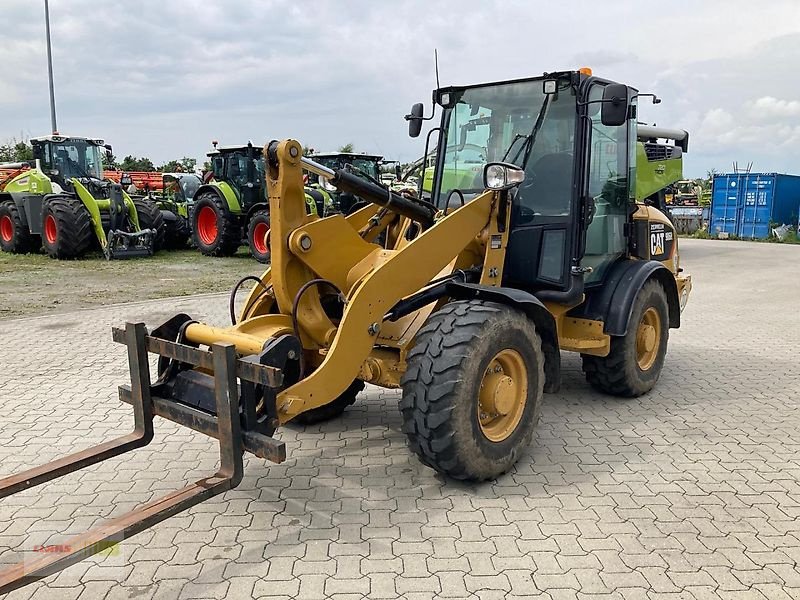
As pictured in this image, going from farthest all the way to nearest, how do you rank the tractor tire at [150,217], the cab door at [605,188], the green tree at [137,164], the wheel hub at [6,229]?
1. the green tree at [137,164]
2. the wheel hub at [6,229]
3. the tractor tire at [150,217]
4. the cab door at [605,188]

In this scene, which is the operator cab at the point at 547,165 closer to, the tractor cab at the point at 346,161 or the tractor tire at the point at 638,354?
the tractor tire at the point at 638,354

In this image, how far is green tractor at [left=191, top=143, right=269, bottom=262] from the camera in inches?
616

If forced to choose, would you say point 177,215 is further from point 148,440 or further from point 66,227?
point 148,440

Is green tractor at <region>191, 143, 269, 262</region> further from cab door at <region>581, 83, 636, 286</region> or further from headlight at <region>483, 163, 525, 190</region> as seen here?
headlight at <region>483, 163, 525, 190</region>

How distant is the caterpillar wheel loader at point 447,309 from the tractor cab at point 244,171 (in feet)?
36.0

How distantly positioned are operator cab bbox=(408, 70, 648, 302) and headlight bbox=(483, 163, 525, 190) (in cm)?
17

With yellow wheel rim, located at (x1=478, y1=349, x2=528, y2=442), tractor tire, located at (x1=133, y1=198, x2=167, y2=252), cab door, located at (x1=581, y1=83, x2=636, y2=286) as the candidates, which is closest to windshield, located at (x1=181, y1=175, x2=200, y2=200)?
tractor tire, located at (x1=133, y1=198, x2=167, y2=252)

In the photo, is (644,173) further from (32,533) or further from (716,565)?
(32,533)

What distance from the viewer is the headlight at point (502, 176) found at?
14.1 ft

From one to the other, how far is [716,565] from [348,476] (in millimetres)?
1998

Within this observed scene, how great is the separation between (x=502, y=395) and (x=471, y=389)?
329 millimetres

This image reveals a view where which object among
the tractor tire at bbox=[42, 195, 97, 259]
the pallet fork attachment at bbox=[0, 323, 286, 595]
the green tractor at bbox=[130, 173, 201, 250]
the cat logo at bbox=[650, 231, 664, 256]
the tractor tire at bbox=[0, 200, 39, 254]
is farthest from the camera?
the green tractor at bbox=[130, 173, 201, 250]

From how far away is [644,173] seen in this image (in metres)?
12.8

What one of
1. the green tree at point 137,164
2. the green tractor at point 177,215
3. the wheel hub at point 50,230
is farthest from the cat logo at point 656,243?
the green tree at point 137,164
